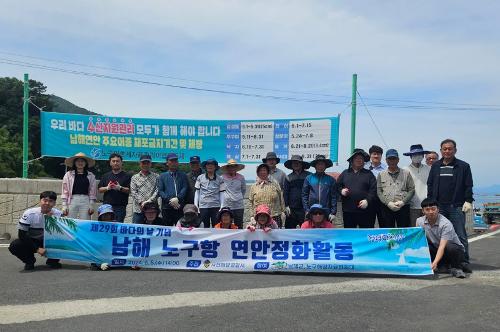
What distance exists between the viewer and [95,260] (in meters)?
6.63

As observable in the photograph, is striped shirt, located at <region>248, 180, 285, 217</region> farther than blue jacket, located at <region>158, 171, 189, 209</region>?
No

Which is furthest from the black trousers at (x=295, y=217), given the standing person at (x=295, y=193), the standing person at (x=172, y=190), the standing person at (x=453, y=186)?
the standing person at (x=453, y=186)

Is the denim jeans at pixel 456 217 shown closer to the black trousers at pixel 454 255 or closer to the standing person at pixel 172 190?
the black trousers at pixel 454 255

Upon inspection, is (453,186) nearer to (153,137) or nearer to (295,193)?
(295,193)

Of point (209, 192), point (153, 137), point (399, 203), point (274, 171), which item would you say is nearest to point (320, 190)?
point (274, 171)

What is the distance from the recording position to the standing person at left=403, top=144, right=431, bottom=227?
6.91 meters

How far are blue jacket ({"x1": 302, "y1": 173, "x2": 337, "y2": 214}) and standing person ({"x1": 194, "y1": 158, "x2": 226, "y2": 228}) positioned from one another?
1330 millimetres

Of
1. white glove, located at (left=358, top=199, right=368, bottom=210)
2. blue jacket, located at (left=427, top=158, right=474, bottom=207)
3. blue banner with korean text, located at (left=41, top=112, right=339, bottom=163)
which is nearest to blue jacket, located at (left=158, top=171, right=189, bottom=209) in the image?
white glove, located at (left=358, top=199, right=368, bottom=210)

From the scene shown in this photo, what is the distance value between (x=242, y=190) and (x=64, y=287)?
310 centimetres

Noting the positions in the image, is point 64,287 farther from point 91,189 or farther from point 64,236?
point 91,189

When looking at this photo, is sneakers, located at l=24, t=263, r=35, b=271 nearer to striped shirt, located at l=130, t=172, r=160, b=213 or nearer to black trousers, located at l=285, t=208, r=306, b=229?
striped shirt, located at l=130, t=172, r=160, b=213

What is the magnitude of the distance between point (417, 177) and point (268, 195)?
2325mm

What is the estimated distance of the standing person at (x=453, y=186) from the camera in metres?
6.45

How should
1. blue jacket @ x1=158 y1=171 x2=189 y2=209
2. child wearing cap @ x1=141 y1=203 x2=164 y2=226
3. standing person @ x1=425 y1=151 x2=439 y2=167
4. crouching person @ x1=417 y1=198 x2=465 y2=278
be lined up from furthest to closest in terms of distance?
standing person @ x1=425 y1=151 x2=439 y2=167
blue jacket @ x1=158 y1=171 x2=189 y2=209
child wearing cap @ x1=141 y1=203 x2=164 y2=226
crouching person @ x1=417 y1=198 x2=465 y2=278
